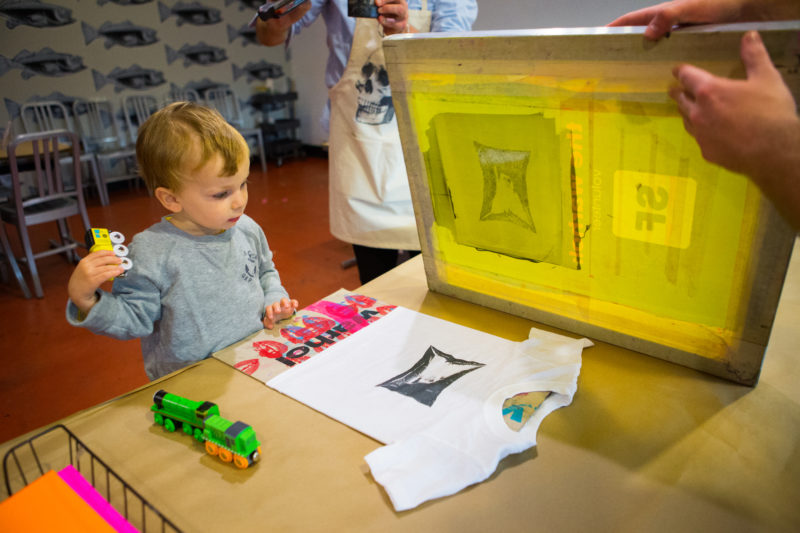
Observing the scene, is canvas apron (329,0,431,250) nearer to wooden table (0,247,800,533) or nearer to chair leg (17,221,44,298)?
wooden table (0,247,800,533)

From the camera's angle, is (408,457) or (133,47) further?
(133,47)

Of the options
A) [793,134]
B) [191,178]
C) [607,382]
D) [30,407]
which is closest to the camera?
[793,134]

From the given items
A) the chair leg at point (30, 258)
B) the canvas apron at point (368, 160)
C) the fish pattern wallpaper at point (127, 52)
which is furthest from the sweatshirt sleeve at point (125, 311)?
the fish pattern wallpaper at point (127, 52)

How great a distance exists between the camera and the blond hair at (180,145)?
0.82 meters

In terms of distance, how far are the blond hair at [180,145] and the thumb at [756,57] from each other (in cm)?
67

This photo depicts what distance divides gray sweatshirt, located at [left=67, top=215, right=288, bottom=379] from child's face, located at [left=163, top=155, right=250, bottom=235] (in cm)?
6

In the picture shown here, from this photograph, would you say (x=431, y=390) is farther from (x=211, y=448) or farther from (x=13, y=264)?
(x=13, y=264)

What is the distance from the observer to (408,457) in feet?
1.90

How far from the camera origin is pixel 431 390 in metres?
0.69

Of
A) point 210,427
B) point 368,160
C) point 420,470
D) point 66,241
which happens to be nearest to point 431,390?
point 420,470

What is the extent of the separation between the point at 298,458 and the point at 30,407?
186 cm

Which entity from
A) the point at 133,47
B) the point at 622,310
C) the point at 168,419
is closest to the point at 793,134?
the point at 622,310

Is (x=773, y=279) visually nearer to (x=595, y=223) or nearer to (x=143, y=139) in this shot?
(x=595, y=223)

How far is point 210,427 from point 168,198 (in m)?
0.40
